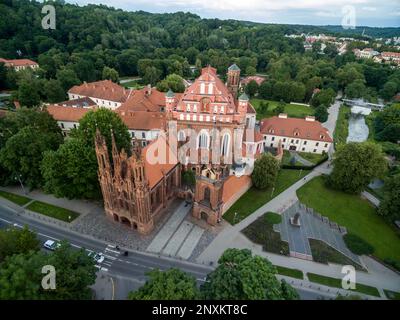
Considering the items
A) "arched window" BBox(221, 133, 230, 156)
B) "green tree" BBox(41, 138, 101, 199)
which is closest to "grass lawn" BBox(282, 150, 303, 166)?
"arched window" BBox(221, 133, 230, 156)

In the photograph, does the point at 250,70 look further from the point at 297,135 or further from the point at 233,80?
the point at 233,80

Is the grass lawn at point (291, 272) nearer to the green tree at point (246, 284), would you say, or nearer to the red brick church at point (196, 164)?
the green tree at point (246, 284)

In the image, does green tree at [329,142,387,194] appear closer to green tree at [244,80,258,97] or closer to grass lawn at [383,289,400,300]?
grass lawn at [383,289,400,300]

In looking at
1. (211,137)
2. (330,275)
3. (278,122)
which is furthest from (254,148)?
(330,275)

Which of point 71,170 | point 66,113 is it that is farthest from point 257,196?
point 66,113

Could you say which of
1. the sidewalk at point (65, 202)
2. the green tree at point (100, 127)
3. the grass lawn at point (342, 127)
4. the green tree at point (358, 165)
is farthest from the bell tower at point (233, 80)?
the sidewalk at point (65, 202)
